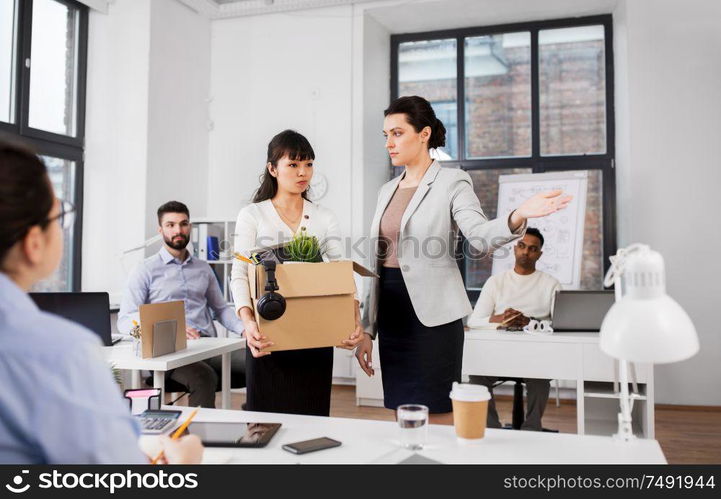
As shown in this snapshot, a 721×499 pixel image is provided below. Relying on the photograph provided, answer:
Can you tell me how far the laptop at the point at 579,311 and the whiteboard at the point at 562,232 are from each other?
1402mm

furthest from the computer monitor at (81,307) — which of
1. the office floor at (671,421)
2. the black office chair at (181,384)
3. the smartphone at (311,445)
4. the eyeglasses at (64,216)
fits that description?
the office floor at (671,421)

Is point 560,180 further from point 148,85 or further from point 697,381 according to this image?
point 148,85

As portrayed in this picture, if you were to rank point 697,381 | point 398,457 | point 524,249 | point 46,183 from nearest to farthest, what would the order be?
point 46,183 < point 398,457 < point 524,249 < point 697,381

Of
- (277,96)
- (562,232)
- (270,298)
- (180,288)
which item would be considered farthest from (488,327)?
(277,96)

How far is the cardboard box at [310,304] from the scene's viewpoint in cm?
176

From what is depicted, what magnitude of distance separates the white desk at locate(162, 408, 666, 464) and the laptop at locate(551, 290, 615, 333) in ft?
6.61

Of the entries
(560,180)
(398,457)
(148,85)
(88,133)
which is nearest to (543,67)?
(560,180)

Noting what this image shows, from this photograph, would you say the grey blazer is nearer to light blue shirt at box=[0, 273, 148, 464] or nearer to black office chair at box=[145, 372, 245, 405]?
light blue shirt at box=[0, 273, 148, 464]

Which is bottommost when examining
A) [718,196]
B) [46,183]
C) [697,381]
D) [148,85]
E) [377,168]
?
[697,381]

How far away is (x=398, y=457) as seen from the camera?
1.21m

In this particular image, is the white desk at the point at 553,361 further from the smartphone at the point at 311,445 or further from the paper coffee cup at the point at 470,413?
the smartphone at the point at 311,445

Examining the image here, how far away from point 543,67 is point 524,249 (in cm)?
219

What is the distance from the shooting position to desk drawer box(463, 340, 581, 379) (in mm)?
3119

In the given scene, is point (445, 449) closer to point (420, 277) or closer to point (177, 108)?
point (420, 277)
